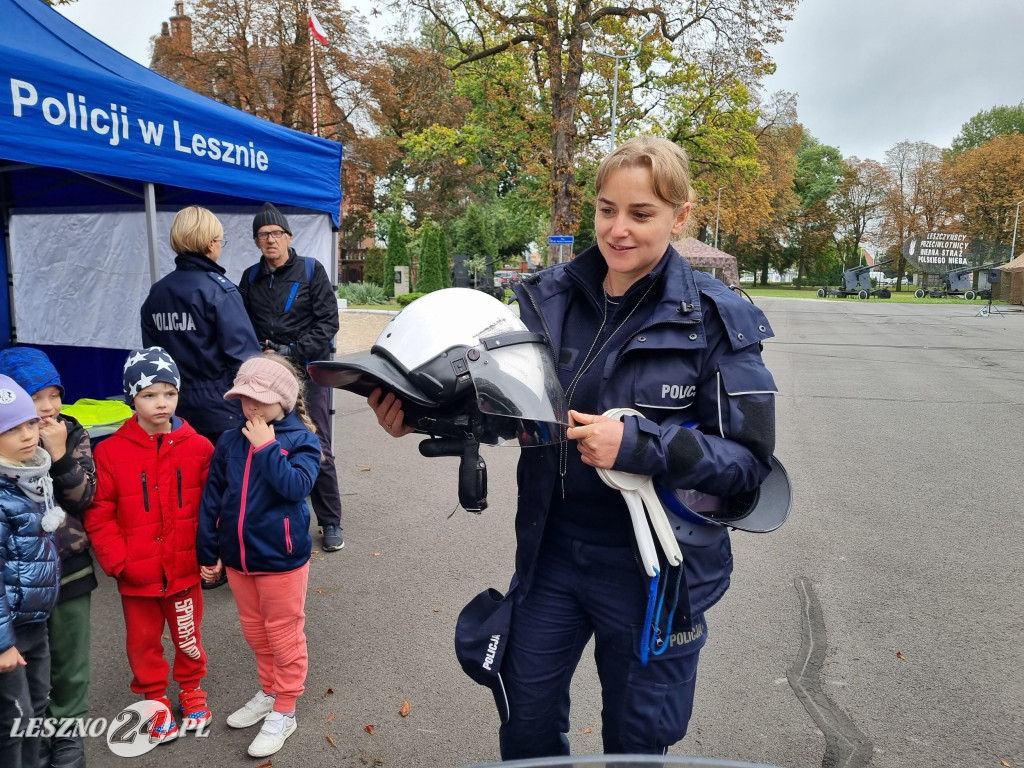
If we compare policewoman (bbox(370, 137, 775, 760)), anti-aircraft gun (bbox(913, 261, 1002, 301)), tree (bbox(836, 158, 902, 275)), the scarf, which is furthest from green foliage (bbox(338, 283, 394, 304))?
tree (bbox(836, 158, 902, 275))

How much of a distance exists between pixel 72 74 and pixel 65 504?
2.17 meters

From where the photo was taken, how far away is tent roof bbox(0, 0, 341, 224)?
3.33 metres

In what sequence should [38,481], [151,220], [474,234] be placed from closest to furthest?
[38,481] < [151,220] < [474,234]

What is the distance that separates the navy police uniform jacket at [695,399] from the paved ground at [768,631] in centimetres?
74

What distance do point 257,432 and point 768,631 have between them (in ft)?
8.66

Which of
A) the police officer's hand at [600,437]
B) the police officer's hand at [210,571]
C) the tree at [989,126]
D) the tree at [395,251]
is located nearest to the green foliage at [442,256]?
the tree at [395,251]

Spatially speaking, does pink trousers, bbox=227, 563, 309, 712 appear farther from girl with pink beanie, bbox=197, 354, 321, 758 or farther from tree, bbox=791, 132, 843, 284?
tree, bbox=791, 132, 843, 284

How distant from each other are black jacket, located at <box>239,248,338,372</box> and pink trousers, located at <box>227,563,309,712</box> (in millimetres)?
1852

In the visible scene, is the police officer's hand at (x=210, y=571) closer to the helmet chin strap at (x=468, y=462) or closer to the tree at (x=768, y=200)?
the helmet chin strap at (x=468, y=462)

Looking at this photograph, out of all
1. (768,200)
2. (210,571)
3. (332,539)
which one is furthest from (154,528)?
(768,200)

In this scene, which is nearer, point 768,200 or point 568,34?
point 568,34

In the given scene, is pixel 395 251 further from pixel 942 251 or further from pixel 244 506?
pixel 942 251

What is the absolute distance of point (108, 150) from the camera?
3783 millimetres

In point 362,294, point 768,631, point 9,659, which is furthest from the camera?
point 362,294
